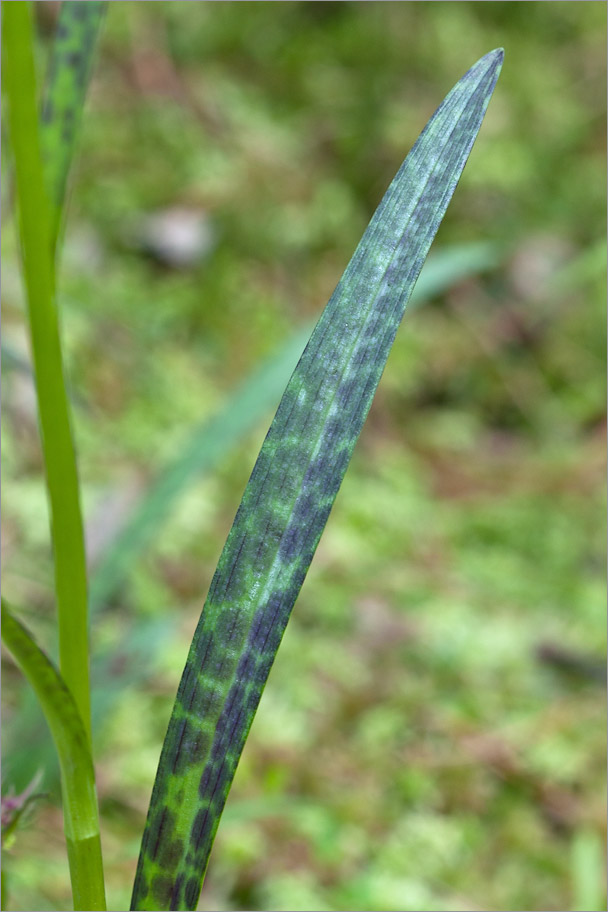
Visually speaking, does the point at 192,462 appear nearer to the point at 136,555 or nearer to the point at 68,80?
the point at 136,555

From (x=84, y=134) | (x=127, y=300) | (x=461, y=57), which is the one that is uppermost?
(x=461, y=57)

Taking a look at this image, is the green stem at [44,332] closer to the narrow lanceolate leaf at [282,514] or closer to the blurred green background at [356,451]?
the narrow lanceolate leaf at [282,514]

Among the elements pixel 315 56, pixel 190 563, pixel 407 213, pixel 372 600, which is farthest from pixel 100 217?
pixel 407 213

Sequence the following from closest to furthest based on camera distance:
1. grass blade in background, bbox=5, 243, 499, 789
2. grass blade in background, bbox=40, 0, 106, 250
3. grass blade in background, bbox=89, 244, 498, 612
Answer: grass blade in background, bbox=40, 0, 106, 250 < grass blade in background, bbox=5, 243, 499, 789 < grass blade in background, bbox=89, 244, 498, 612

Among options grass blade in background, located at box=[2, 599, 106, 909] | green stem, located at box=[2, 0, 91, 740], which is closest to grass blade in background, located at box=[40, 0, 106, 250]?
green stem, located at box=[2, 0, 91, 740]

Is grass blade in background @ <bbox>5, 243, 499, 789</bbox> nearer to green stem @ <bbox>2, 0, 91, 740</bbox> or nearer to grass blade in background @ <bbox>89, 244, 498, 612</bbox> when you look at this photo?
grass blade in background @ <bbox>89, 244, 498, 612</bbox>

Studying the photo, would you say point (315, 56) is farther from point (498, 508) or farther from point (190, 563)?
point (190, 563)
